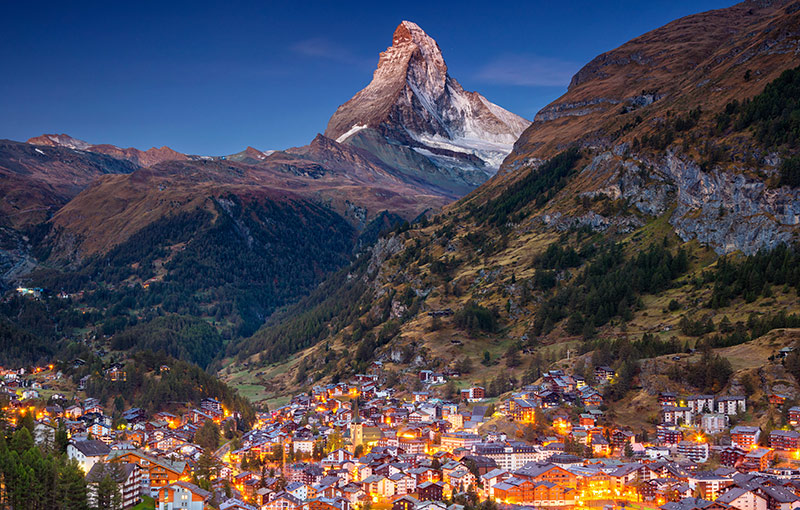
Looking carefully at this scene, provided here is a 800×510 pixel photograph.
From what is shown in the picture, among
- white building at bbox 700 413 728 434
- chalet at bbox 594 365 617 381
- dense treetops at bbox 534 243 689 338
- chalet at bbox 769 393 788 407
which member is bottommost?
white building at bbox 700 413 728 434

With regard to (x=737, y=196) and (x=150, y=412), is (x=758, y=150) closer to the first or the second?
(x=737, y=196)

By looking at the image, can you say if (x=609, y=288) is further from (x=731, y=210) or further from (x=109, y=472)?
(x=109, y=472)

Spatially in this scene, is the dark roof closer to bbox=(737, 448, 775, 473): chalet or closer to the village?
the village

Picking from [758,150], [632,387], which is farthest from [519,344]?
[758,150]

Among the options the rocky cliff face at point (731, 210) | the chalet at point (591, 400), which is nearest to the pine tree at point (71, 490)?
the chalet at point (591, 400)

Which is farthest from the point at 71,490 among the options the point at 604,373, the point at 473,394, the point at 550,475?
the point at 604,373

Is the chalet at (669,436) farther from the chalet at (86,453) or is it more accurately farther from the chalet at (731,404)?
the chalet at (86,453)

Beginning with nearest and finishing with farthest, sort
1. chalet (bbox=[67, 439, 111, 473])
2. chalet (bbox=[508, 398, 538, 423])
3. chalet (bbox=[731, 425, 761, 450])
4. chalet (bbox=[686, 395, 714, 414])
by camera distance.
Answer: chalet (bbox=[67, 439, 111, 473]) < chalet (bbox=[731, 425, 761, 450]) < chalet (bbox=[686, 395, 714, 414]) < chalet (bbox=[508, 398, 538, 423])

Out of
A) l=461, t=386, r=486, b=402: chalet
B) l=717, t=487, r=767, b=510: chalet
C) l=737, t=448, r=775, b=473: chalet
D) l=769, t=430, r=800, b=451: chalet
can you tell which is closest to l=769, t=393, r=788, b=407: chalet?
l=769, t=430, r=800, b=451: chalet
